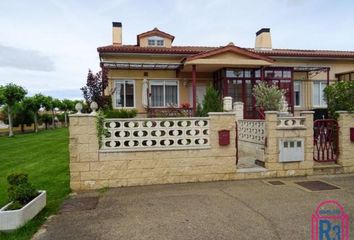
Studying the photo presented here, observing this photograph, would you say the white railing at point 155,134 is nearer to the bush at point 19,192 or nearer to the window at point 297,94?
the bush at point 19,192

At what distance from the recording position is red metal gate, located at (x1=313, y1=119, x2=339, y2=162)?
24.7ft

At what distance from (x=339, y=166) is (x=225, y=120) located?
339cm

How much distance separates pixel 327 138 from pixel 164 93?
9130 mm

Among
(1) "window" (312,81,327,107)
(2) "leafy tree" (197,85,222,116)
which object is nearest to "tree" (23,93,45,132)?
(2) "leafy tree" (197,85,222,116)

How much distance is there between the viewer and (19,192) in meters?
4.45

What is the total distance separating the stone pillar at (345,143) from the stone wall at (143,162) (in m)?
3.06

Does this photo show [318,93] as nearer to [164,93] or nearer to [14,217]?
[164,93]

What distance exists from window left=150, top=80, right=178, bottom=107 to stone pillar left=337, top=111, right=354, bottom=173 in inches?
355

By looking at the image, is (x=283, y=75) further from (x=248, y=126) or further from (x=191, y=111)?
(x=248, y=126)

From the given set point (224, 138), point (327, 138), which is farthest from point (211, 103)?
point (327, 138)

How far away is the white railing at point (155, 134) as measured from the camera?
636 cm

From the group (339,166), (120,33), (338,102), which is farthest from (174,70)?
(339,166)

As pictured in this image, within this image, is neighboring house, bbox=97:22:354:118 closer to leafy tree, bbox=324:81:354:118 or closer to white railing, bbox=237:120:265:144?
white railing, bbox=237:120:265:144

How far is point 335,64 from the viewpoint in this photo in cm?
1639
